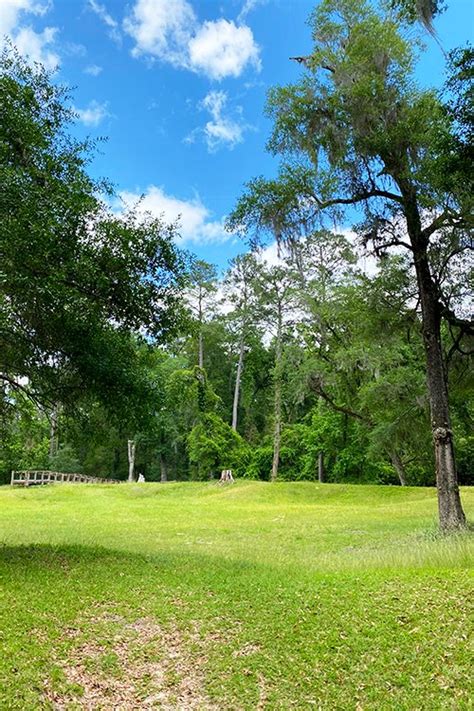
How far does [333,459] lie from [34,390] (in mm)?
28714

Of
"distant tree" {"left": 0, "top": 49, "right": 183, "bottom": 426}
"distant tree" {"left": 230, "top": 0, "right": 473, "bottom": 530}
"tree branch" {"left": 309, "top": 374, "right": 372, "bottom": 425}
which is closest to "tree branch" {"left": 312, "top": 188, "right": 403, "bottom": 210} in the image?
"distant tree" {"left": 230, "top": 0, "right": 473, "bottom": 530}

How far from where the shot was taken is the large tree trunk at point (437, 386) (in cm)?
1138

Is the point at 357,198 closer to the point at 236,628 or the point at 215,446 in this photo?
the point at 236,628

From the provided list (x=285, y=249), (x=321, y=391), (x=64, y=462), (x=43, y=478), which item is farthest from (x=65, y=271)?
(x=64, y=462)

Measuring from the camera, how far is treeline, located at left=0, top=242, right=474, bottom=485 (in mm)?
11453

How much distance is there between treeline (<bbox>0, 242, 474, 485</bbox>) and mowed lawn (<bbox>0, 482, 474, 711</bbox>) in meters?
2.90

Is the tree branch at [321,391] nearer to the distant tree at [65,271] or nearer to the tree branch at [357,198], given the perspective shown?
the tree branch at [357,198]

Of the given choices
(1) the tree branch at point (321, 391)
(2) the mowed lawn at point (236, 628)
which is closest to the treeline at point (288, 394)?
(1) the tree branch at point (321, 391)

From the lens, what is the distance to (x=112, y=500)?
25.9 m

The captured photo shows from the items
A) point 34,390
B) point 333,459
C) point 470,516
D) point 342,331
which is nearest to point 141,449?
point 333,459

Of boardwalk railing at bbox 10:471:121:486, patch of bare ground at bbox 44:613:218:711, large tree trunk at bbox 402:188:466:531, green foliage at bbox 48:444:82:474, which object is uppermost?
large tree trunk at bbox 402:188:466:531

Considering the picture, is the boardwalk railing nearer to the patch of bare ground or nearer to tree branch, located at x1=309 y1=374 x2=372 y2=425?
tree branch, located at x1=309 y1=374 x2=372 y2=425

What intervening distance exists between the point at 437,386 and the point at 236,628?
8.35 metres

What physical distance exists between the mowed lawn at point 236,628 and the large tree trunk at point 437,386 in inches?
45.2
